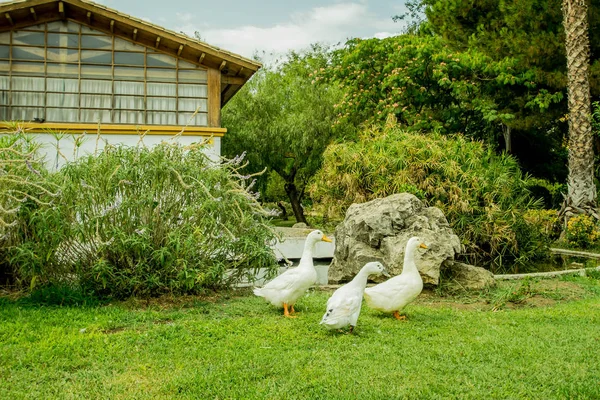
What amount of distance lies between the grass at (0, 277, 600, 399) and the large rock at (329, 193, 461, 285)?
1150 millimetres

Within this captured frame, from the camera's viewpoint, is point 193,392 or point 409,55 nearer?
point 193,392

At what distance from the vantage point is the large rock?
8742mm

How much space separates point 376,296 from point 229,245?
2258 millimetres

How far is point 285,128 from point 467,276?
15320 mm

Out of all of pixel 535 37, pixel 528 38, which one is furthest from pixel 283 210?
pixel 535 37

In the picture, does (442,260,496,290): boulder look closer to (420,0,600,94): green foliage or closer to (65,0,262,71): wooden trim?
(65,0,262,71): wooden trim

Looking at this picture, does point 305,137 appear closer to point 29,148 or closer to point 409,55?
point 409,55

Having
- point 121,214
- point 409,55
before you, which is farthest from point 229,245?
point 409,55

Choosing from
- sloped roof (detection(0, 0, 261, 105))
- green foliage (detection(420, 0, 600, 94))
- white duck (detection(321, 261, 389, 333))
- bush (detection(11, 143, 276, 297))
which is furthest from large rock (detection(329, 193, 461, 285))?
green foliage (detection(420, 0, 600, 94))

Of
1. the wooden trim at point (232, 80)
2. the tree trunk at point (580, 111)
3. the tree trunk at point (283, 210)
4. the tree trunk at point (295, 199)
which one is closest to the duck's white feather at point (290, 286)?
the wooden trim at point (232, 80)

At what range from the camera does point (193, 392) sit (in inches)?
174

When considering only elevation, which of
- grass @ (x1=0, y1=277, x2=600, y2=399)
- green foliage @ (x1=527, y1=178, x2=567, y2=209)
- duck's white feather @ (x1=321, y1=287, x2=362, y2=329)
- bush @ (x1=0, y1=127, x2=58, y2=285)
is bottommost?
grass @ (x1=0, y1=277, x2=600, y2=399)

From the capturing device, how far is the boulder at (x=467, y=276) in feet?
29.7

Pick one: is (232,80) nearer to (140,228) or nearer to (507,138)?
(140,228)
